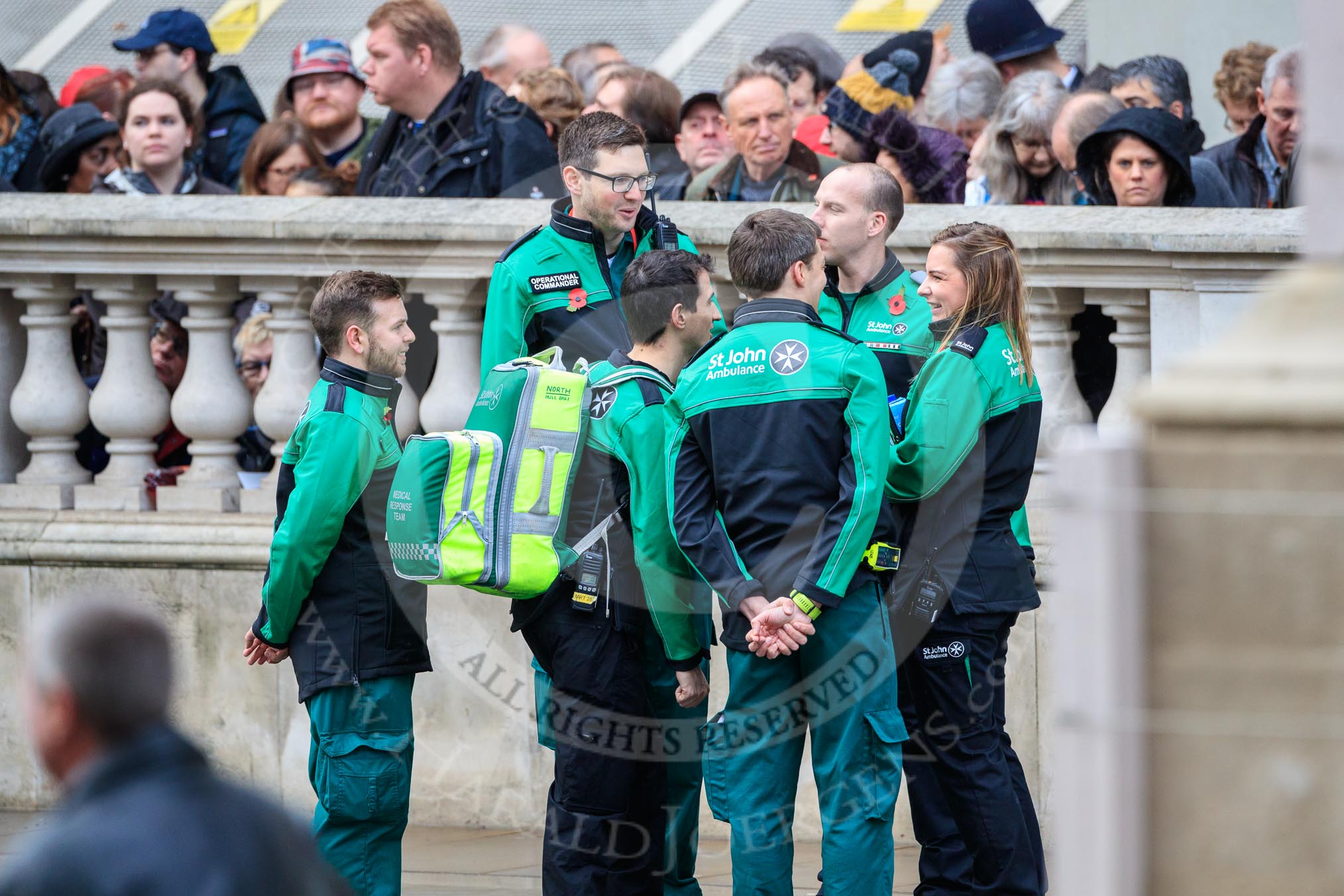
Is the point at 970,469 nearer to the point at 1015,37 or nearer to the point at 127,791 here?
the point at 127,791

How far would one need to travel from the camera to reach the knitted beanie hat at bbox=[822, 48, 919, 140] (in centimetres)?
745

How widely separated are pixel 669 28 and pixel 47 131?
259 inches

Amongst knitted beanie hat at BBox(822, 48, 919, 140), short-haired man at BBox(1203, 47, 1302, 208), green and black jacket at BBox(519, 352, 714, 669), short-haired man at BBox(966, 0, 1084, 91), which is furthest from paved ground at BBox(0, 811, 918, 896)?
short-haired man at BBox(966, 0, 1084, 91)

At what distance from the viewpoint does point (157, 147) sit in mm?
7641

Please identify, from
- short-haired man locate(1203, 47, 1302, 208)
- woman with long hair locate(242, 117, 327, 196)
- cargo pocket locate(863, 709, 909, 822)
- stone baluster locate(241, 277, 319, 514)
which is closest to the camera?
cargo pocket locate(863, 709, 909, 822)

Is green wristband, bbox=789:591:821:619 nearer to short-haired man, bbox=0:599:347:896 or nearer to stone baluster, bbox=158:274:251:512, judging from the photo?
short-haired man, bbox=0:599:347:896

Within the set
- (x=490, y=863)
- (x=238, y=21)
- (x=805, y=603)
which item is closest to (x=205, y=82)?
(x=490, y=863)

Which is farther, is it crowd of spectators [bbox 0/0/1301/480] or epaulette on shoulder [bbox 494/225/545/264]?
crowd of spectators [bbox 0/0/1301/480]

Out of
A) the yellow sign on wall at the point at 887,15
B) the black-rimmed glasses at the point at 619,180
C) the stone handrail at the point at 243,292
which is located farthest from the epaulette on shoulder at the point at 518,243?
the yellow sign on wall at the point at 887,15

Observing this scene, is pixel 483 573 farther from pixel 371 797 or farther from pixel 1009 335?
pixel 1009 335

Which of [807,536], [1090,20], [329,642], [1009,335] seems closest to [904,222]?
[1009,335]

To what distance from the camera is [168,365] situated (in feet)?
21.8

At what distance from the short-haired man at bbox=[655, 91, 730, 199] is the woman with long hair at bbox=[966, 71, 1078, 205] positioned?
145 cm

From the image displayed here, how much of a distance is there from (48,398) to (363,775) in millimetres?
2195
